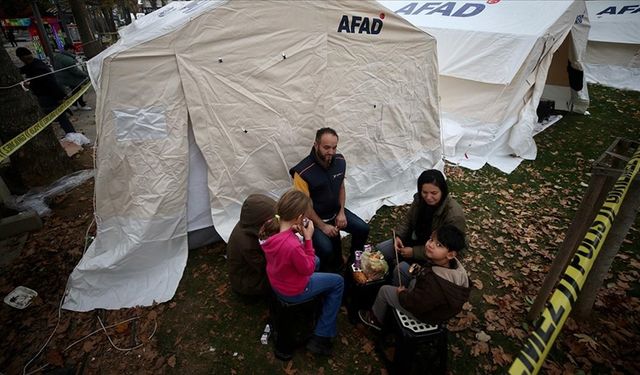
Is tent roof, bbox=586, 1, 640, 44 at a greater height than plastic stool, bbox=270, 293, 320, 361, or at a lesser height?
greater

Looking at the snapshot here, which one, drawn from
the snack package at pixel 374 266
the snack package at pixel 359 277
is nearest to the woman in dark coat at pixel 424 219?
the snack package at pixel 374 266

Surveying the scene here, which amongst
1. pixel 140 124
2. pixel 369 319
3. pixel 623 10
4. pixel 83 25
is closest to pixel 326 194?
pixel 369 319

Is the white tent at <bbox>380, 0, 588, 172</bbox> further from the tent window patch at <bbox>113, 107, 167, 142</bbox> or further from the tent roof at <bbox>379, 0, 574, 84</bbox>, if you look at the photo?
the tent window patch at <bbox>113, 107, 167, 142</bbox>

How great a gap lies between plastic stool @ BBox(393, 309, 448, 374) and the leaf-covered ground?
1.29 feet

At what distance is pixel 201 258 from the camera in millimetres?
3957

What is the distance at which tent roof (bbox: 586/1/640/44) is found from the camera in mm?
10438

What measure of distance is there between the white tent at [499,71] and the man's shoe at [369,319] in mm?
4544

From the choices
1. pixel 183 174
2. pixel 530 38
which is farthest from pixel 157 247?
pixel 530 38

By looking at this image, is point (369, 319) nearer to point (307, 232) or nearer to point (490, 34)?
point (307, 232)

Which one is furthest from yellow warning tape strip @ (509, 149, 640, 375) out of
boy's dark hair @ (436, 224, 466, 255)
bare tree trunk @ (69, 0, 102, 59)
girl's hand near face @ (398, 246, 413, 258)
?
bare tree trunk @ (69, 0, 102, 59)

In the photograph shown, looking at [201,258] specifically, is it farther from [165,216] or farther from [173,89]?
[173,89]

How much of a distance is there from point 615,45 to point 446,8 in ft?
25.9

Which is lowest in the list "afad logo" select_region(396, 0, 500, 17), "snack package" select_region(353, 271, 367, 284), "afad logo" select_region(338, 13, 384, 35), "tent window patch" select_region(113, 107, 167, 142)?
"snack package" select_region(353, 271, 367, 284)

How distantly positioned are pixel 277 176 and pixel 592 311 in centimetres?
389
